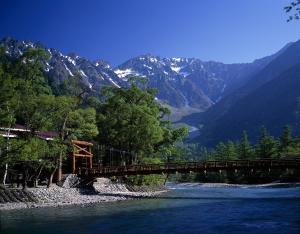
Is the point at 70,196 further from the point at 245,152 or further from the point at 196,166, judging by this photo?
the point at 245,152

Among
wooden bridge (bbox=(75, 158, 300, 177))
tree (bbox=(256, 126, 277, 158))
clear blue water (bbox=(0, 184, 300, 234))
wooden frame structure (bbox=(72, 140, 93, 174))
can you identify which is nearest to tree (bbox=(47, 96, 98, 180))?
wooden frame structure (bbox=(72, 140, 93, 174))

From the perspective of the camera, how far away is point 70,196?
3800 centimetres

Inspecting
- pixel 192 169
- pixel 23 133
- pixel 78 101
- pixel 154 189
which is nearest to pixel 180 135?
pixel 154 189

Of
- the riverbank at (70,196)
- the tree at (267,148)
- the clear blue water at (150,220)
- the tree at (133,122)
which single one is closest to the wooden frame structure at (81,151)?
the riverbank at (70,196)

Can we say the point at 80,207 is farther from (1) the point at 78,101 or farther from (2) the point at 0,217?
(1) the point at 78,101

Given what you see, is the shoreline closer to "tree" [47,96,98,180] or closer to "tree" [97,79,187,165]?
"tree" [47,96,98,180]

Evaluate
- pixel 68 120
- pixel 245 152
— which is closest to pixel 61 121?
pixel 68 120

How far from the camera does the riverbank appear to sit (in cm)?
3228

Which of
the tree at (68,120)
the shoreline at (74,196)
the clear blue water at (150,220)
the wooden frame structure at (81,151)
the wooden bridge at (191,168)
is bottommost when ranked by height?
the clear blue water at (150,220)

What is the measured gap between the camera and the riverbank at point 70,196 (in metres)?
32.3

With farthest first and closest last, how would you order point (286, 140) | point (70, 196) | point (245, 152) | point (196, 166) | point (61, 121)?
point (245, 152), point (286, 140), point (196, 166), point (61, 121), point (70, 196)

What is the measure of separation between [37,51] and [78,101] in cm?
803

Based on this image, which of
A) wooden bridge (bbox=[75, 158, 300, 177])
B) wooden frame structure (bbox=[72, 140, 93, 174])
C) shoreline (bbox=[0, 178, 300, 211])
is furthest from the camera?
wooden frame structure (bbox=[72, 140, 93, 174])

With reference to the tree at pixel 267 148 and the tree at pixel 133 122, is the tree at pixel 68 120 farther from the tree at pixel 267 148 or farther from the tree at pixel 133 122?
the tree at pixel 267 148
